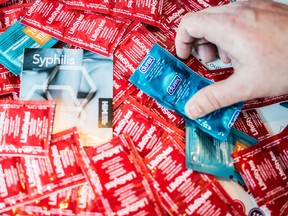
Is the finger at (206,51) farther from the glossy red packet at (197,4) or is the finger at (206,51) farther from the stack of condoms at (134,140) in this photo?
the glossy red packet at (197,4)

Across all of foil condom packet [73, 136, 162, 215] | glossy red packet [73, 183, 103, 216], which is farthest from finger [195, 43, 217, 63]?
glossy red packet [73, 183, 103, 216]

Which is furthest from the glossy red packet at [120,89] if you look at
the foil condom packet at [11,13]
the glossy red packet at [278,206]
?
the glossy red packet at [278,206]

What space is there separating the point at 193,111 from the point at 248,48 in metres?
0.19

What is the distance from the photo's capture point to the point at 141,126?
0.96 meters

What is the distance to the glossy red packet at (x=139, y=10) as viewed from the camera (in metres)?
1.08

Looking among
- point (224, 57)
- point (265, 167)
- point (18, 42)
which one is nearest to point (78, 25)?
point (18, 42)

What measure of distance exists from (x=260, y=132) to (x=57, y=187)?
21.3 inches

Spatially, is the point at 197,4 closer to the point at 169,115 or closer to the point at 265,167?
the point at 169,115

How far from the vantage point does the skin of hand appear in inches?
31.4

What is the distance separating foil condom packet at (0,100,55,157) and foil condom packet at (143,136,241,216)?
10.1 inches

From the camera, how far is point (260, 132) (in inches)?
38.6

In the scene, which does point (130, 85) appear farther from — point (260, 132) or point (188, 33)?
point (260, 132)

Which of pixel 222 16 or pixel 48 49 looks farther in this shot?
pixel 48 49

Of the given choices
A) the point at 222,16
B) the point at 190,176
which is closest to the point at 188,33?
the point at 222,16
